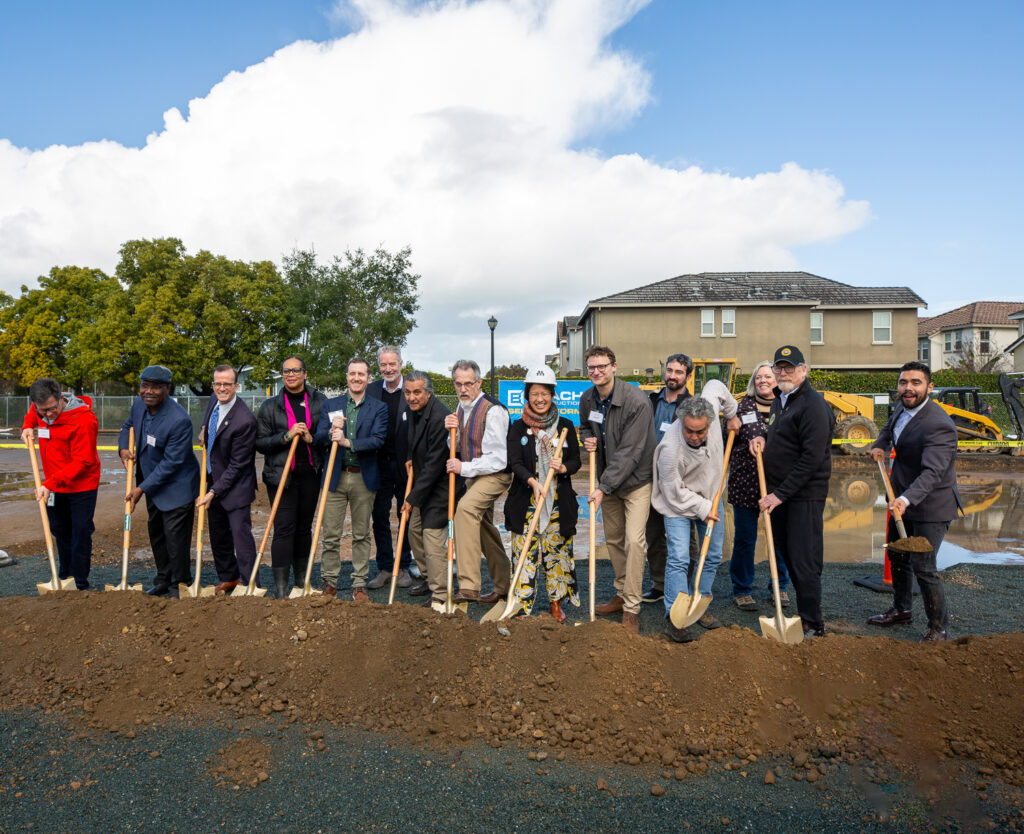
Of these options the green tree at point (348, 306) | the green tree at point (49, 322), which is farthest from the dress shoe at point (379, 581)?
the green tree at point (49, 322)

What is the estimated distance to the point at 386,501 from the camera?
6.45 metres

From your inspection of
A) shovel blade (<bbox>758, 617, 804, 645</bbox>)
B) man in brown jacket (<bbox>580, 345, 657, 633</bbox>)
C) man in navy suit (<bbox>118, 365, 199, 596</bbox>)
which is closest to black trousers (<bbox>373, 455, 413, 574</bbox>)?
man in navy suit (<bbox>118, 365, 199, 596</bbox>)

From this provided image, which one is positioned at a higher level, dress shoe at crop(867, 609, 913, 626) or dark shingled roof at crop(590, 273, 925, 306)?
dark shingled roof at crop(590, 273, 925, 306)

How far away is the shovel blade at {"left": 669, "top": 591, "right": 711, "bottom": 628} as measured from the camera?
4.57m

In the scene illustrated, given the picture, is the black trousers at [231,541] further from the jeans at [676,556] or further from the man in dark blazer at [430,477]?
the jeans at [676,556]

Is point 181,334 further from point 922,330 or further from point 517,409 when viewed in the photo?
point 922,330

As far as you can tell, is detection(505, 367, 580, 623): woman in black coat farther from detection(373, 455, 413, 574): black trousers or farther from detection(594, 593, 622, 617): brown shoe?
detection(373, 455, 413, 574): black trousers

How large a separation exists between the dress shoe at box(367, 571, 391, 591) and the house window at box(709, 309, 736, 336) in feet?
83.0

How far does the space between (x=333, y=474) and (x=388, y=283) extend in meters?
23.0

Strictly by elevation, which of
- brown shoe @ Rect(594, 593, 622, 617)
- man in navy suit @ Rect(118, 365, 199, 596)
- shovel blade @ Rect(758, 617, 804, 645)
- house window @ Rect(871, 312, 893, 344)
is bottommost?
brown shoe @ Rect(594, 593, 622, 617)

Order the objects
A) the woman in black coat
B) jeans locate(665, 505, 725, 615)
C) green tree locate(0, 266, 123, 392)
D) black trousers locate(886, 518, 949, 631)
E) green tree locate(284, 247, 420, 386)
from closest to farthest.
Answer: black trousers locate(886, 518, 949, 631), jeans locate(665, 505, 725, 615), the woman in black coat, green tree locate(284, 247, 420, 386), green tree locate(0, 266, 123, 392)

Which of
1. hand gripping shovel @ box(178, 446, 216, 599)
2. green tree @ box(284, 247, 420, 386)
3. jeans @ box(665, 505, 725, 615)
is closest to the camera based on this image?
jeans @ box(665, 505, 725, 615)

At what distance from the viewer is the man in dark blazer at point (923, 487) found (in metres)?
4.75

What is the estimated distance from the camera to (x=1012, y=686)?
3.69 m
